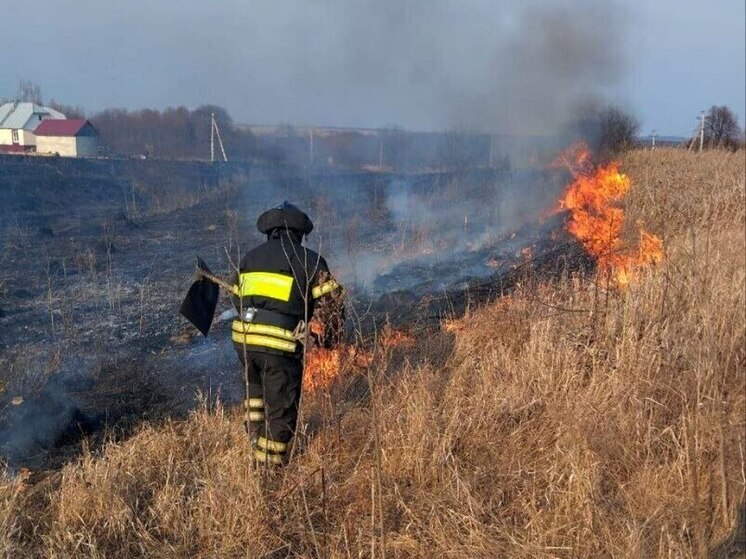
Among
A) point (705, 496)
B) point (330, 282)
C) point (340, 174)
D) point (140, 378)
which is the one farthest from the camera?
point (340, 174)

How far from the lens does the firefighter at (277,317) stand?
3.72 metres

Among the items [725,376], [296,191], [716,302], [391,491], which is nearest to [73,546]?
[391,491]

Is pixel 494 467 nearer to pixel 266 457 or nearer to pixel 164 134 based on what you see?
pixel 266 457

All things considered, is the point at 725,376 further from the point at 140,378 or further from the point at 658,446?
the point at 140,378

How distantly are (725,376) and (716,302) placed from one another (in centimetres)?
53

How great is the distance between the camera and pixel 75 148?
1264 inches

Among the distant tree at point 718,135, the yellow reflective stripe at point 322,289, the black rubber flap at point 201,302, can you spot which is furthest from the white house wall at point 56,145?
the yellow reflective stripe at point 322,289

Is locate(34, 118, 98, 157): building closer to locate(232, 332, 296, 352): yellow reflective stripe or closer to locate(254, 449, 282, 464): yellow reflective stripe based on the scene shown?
locate(232, 332, 296, 352): yellow reflective stripe

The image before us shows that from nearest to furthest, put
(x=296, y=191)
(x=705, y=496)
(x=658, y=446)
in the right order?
(x=705, y=496)
(x=658, y=446)
(x=296, y=191)

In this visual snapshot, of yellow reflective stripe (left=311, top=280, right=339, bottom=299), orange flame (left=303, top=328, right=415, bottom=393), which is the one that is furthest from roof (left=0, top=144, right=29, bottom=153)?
yellow reflective stripe (left=311, top=280, right=339, bottom=299)

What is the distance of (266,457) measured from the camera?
351cm

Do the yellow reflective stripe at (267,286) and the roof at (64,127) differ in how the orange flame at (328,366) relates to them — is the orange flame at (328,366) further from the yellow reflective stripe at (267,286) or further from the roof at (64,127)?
the roof at (64,127)

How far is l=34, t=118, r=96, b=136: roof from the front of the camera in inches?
1251

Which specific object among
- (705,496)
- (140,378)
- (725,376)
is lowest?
(140,378)
